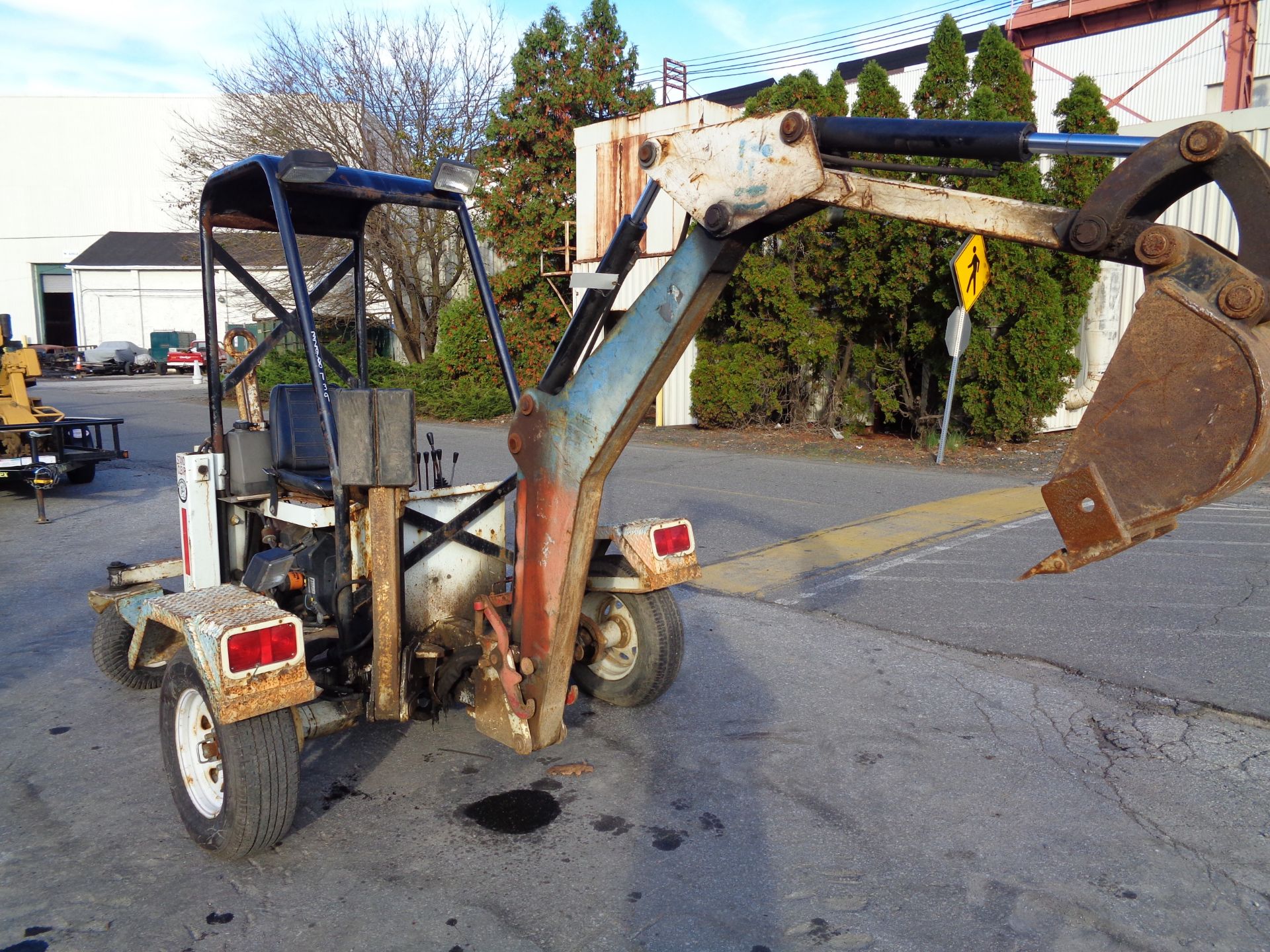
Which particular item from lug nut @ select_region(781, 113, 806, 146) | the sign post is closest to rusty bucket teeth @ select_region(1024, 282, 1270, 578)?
lug nut @ select_region(781, 113, 806, 146)

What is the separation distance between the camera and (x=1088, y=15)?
23.4 m

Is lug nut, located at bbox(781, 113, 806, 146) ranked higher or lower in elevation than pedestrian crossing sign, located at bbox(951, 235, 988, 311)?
lower

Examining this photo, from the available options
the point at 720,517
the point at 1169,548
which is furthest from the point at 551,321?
the point at 1169,548

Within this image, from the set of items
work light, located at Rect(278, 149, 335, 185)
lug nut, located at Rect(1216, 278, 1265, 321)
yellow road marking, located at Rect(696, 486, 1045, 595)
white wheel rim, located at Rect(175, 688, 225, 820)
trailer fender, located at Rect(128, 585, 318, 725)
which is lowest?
yellow road marking, located at Rect(696, 486, 1045, 595)

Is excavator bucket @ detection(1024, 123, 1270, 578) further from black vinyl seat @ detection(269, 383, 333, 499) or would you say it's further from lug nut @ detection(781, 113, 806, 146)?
black vinyl seat @ detection(269, 383, 333, 499)

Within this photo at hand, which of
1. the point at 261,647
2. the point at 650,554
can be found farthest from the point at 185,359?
the point at 261,647

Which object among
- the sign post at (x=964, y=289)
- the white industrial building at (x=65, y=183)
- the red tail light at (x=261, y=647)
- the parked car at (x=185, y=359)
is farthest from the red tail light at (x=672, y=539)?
the white industrial building at (x=65, y=183)

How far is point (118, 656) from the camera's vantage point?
17.5 ft

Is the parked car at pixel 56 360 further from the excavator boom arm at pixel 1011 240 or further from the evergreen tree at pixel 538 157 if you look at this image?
the excavator boom arm at pixel 1011 240

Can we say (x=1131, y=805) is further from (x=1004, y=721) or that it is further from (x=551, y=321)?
(x=551, y=321)

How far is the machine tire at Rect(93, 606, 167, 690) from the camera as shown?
17.4 ft

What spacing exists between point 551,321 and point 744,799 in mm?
20544

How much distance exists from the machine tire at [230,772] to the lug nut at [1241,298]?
3183 millimetres

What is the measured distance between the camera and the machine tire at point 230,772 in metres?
3.45
